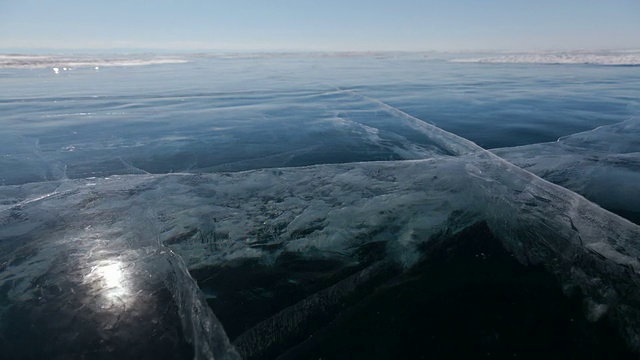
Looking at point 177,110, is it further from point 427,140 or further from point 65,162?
point 427,140

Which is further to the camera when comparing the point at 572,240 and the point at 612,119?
the point at 612,119

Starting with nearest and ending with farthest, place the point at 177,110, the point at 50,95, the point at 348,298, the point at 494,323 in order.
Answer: the point at 494,323 < the point at 348,298 < the point at 177,110 < the point at 50,95

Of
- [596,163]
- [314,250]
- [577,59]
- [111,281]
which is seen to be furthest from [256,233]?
[577,59]

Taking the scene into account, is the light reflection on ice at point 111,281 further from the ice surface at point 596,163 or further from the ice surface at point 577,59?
the ice surface at point 577,59

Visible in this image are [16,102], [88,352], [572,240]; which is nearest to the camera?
[88,352]

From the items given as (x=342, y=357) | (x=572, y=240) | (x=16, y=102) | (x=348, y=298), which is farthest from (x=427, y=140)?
(x=16, y=102)

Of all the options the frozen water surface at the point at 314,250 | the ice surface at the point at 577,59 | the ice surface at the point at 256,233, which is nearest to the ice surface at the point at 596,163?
the frozen water surface at the point at 314,250

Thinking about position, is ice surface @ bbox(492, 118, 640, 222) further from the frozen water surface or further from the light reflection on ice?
the light reflection on ice
